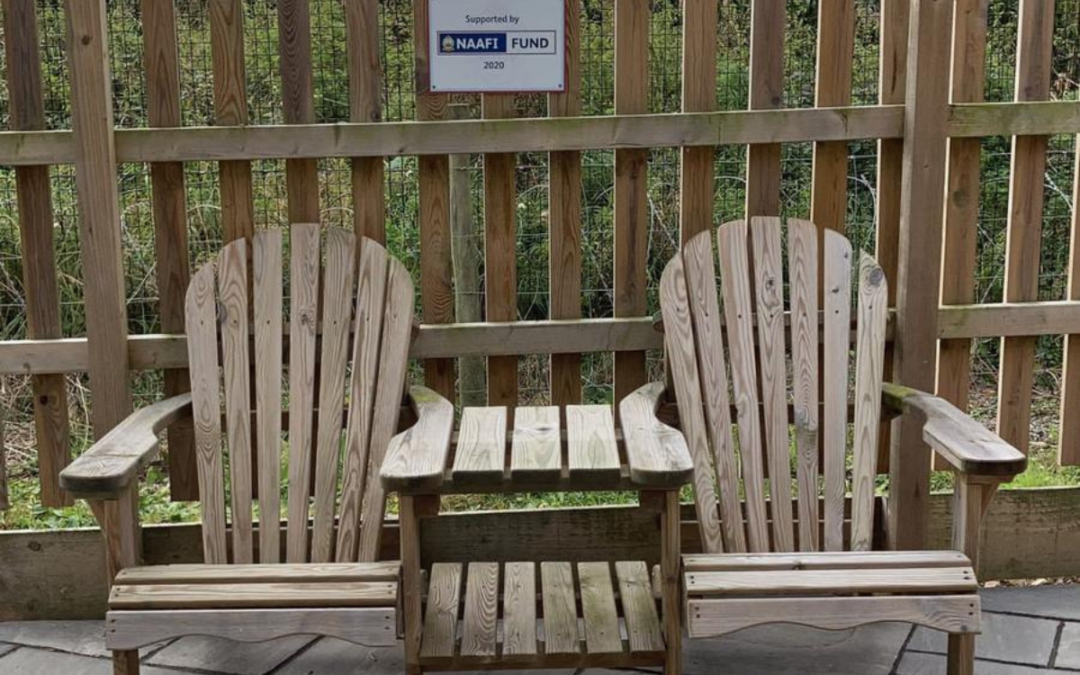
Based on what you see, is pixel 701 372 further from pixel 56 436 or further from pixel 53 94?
pixel 53 94

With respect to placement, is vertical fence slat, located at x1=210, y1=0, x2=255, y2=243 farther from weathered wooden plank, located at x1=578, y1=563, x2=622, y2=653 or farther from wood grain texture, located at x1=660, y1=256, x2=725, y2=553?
weathered wooden plank, located at x1=578, y1=563, x2=622, y2=653

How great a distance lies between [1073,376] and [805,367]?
924mm

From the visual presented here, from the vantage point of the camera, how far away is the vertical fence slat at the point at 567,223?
295cm

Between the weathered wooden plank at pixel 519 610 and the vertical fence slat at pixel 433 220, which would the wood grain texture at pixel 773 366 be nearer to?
the weathered wooden plank at pixel 519 610

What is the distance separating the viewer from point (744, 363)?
2.87 m

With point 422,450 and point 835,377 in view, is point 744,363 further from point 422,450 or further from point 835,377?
point 422,450

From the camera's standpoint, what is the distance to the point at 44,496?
3.13m

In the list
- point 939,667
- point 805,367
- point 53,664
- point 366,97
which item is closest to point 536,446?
point 805,367

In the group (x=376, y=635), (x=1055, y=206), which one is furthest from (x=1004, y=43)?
(x=376, y=635)

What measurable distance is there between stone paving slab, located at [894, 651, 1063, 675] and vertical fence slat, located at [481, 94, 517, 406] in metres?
1.21

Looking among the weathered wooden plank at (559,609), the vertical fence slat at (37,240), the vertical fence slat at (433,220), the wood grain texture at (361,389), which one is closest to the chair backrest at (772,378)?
the weathered wooden plank at (559,609)

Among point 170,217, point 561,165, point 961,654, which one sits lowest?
point 961,654

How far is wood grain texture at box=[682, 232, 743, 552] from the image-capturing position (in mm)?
2783

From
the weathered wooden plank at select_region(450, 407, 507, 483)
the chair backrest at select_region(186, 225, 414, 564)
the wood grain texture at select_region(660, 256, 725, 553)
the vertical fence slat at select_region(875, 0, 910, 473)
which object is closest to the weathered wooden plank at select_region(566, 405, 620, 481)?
the weathered wooden plank at select_region(450, 407, 507, 483)
